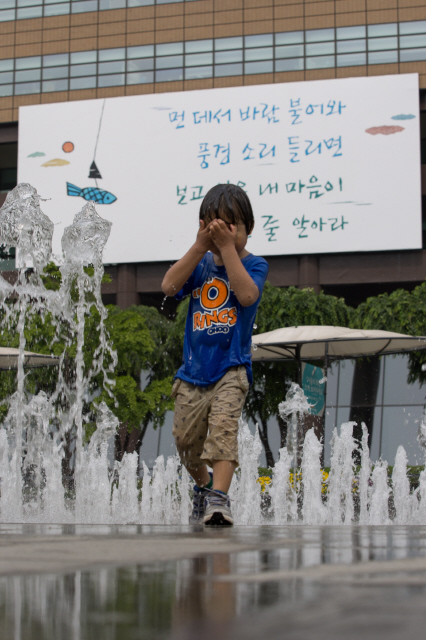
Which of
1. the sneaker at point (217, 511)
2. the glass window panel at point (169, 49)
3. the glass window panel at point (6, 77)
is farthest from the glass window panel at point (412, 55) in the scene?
the sneaker at point (217, 511)

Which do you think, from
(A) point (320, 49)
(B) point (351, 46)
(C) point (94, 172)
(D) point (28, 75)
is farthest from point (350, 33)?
(D) point (28, 75)

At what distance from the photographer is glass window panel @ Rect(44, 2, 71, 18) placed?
112 feet

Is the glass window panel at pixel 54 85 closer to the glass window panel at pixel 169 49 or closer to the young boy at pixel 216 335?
the glass window panel at pixel 169 49

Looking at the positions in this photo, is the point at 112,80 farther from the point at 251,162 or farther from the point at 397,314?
the point at 397,314

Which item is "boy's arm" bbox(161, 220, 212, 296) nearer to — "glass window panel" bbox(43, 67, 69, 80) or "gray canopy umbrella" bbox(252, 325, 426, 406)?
"gray canopy umbrella" bbox(252, 325, 426, 406)

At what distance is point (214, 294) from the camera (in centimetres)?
355

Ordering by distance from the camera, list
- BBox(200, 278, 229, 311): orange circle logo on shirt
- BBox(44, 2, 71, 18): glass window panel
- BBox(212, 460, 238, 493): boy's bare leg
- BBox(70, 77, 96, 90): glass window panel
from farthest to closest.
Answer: BBox(44, 2, 71, 18): glass window panel < BBox(70, 77, 96, 90): glass window panel < BBox(200, 278, 229, 311): orange circle logo on shirt < BBox(212, 460, 238, 493): boy's bare leg

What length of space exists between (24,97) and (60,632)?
34.6m

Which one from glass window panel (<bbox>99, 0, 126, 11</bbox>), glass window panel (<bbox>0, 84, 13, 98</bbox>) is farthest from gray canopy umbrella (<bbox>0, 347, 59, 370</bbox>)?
glass window panel (<bbox>99, 0, 126, 11</bbox>)

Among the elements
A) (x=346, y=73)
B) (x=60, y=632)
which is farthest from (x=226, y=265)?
(x=346, y=73)

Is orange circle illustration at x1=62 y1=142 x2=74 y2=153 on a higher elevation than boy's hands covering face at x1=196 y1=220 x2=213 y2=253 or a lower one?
higher

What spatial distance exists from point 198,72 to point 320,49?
4.80 meters

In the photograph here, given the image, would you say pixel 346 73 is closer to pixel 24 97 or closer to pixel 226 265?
pixel 24 97

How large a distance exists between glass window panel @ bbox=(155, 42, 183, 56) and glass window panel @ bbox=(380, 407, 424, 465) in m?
17.2
